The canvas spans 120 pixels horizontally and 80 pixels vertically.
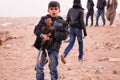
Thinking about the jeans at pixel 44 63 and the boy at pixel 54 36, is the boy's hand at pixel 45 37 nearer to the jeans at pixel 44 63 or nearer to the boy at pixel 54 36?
the boy at pixel 54 36

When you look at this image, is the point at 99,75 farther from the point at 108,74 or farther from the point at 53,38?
the point at 53,38

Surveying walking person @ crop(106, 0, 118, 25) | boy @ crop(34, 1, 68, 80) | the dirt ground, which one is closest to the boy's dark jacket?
boy @ crop(34, 1, 68, 80)

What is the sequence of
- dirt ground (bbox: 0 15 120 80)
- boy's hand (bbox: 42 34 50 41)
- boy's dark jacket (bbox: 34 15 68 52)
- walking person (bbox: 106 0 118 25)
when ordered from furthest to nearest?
walking person (bbox: 106 0 118 25) → dirt ground (bbox: 0 15 120 80) → boy's dark jacket (bbox: 34 15 68 52) → boy's hand (bbox: 42 34 50 41)

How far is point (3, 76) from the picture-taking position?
30.0ft

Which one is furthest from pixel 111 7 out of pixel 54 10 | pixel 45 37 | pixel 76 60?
pixel 45 37

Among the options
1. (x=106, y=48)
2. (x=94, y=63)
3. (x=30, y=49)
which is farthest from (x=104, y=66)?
(x=30, y=49)

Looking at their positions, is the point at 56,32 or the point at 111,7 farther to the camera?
the point at 111,7

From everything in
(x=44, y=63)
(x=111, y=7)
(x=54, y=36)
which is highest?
(x=54, y=36)

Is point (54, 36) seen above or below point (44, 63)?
above

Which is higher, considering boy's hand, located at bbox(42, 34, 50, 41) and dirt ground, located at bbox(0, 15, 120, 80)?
boy's hand, located at bbox(42, 34, 50, 41)

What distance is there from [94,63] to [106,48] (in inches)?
110

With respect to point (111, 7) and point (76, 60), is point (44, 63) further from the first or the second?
point (111, 7)

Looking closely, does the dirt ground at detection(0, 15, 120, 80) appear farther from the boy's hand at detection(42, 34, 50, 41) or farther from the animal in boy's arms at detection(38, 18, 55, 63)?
the boy's hand at detection(42, 34, 50, 41)

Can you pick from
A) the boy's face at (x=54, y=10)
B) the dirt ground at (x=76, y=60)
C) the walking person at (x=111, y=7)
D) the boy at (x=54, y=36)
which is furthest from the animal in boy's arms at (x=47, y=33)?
the walking person at (x=111, y=7)
